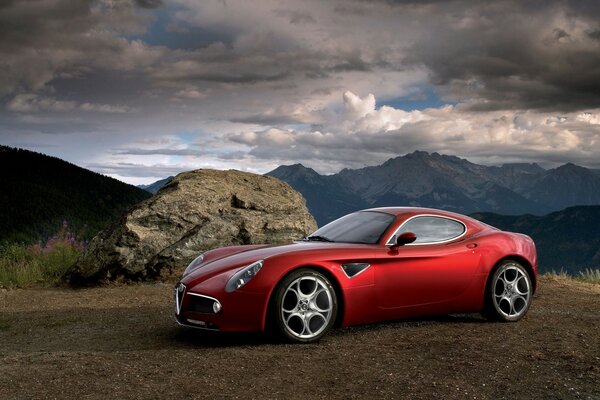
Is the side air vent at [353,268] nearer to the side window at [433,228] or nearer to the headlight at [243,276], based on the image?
the side window at [433,228]

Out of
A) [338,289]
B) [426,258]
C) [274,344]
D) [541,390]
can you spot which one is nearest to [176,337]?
[274,344]

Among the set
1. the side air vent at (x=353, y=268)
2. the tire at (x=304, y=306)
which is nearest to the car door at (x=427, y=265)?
the side air vent at (x=353, y=268)

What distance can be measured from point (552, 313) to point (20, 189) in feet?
180

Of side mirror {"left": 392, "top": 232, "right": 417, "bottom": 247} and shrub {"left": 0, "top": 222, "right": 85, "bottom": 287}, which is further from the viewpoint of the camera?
shrub {"left": 0, "top": 222, "right": 85, "bottom": 287}

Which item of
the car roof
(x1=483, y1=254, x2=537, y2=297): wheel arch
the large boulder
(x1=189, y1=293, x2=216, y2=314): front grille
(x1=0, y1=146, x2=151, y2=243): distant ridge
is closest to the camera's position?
(x1=189, y1=293, x2=216, y2=314): front grille

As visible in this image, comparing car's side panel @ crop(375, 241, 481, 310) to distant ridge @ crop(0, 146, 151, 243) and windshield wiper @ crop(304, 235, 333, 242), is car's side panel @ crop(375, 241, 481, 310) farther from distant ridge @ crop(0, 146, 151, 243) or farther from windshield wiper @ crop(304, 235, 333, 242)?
distant ridge @ crop(0, 146, 151, 243)

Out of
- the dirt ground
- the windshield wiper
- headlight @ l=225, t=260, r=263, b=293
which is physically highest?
the windshield wiper

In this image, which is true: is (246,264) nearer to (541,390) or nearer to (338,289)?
(338,289)

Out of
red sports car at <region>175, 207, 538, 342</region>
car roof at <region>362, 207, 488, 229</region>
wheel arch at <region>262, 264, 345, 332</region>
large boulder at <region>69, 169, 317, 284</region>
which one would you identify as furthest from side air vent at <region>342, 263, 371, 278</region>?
large boulder at <region>69, 169, 317, 284</region>

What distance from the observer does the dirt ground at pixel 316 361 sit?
4938mm

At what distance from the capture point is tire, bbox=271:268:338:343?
6293 mm

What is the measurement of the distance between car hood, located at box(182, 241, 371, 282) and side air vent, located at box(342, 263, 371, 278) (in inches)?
7.7

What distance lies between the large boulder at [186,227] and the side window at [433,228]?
5911mm

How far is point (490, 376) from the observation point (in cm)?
533
